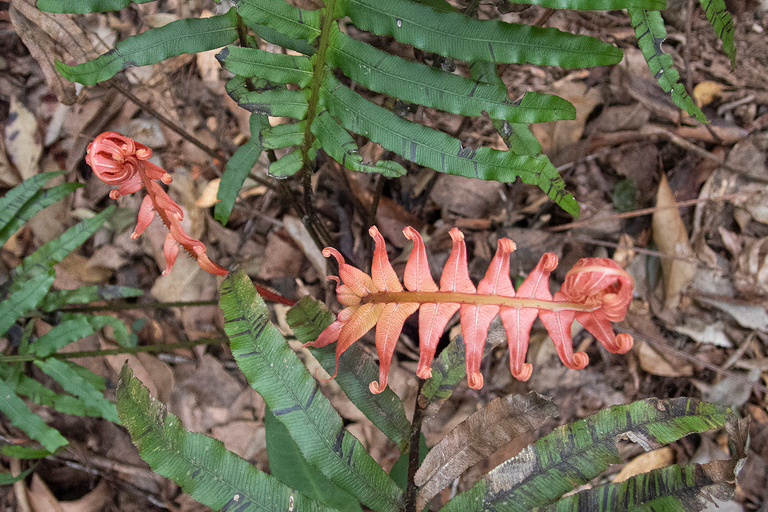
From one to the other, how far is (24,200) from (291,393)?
42.1 inches

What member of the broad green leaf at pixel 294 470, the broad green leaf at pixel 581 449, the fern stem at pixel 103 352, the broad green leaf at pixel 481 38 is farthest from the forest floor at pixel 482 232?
the broad green leaf at pixel 481 38

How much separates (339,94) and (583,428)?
0.76 m

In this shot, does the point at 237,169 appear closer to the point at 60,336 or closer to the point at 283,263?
the point at 283,263

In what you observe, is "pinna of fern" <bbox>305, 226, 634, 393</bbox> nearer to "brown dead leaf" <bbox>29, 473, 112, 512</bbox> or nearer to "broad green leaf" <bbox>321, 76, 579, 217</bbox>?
"broad green leaf" <bbox>321, 76, 579, 217</bbox>

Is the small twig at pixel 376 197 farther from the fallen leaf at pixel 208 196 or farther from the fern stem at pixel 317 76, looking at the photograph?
the fallen leaf at pixel 208 196

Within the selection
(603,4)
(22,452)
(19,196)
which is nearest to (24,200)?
(19,196)

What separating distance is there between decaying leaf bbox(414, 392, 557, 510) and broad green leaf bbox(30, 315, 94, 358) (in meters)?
1.00

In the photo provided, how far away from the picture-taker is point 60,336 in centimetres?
126

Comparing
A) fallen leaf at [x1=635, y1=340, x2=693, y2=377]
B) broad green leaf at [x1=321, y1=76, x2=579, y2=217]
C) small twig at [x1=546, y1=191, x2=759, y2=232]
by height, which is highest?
broad green leaf at [x1=321, y1=76, x2=579, y2=217]

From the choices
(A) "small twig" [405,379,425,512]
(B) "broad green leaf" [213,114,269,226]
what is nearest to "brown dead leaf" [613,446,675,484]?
(A) "small twig" [405,379,425,512]

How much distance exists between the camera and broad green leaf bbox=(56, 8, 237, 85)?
83 centimetres

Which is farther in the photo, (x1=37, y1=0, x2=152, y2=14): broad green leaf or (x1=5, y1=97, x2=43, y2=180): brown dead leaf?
(x1=5, y1=97, x2=43, y2=180): brown dead leaf

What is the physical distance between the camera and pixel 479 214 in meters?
1.50

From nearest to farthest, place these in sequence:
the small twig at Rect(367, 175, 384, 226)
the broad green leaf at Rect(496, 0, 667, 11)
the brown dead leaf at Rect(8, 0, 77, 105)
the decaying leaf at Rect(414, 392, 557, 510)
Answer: the broad green leaf at Rect(496, 0, 667, 11), the decaying leaf at Rect(414, 392, 557, 510), the brown dead leaf at Rect(8, 0, 77, 105), the small twig at Rect(367, 175, 384, 226)
